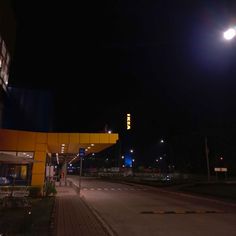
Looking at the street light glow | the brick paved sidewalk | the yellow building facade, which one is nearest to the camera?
the street light glow

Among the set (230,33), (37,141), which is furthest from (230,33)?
(37,141)

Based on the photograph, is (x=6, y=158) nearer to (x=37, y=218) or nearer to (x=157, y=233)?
(x=37, y=218)

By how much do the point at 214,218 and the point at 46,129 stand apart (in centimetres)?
2175

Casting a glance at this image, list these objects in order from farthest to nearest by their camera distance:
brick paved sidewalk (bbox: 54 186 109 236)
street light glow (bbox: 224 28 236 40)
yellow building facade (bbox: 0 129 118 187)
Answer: yellow building facade (bbox: 0 129 118 187) → brick paved sidewalk (bbox: 54 186 109 236) → street light glow (bbox: 224 28 236 40)

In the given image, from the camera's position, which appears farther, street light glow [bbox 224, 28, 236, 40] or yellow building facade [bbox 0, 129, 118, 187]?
yellow building facade [bbox 0, 129, 118, 187]

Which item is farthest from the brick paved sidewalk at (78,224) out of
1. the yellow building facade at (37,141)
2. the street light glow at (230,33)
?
the yellow building facade at (37,141)

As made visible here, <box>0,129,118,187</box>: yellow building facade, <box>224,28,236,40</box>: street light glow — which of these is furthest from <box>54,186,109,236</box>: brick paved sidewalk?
<box>0,129,118,187</box>: yellow building facade

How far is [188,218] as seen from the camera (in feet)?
39.9

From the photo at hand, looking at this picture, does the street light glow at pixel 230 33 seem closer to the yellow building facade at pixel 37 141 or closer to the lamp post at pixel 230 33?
the lamp post at pixel 230 33

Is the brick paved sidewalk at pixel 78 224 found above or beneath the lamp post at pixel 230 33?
beneath

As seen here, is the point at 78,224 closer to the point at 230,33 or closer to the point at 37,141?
the point at 230,33

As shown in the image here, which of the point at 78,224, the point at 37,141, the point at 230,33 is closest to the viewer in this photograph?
the point at 230,33

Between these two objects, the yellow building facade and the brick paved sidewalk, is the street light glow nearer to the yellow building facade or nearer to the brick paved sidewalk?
the brick paved sidewalk

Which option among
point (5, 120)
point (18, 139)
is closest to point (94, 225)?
point (18, 139)
